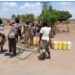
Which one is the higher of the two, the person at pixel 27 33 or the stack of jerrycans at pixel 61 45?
the person at pixel 27 33

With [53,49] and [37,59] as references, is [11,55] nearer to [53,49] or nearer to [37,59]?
[37,59]

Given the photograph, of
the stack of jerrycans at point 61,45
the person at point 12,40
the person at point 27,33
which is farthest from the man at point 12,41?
the stack of jerrycans at point 61,45

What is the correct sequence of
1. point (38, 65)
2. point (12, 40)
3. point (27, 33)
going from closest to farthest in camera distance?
1. point (38, 65)
2. point (12, 40)
3. point (27, 33)

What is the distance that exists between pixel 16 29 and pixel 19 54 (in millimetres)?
1115

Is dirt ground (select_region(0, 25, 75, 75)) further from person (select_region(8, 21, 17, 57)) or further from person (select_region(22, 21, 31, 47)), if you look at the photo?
person (select_region(22, 21, 31, 47))

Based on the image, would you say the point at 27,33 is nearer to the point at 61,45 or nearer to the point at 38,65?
the point at 61,45

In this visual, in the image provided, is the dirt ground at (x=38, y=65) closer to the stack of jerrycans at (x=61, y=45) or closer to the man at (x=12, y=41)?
the man at (x=12, y=41)

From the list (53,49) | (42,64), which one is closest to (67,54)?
(53,49)

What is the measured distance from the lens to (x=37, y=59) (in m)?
11.4

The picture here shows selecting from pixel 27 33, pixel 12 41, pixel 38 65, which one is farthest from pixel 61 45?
pixel 38 65

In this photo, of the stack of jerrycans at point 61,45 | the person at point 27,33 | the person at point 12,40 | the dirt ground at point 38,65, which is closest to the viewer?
the dirt ground at point 38,65

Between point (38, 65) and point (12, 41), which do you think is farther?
point (12, 41)

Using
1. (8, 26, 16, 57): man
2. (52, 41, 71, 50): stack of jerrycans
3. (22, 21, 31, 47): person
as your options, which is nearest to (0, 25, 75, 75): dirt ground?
(8, 26, 16, 57): man

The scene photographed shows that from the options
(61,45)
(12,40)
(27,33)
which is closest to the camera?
(12,40)
